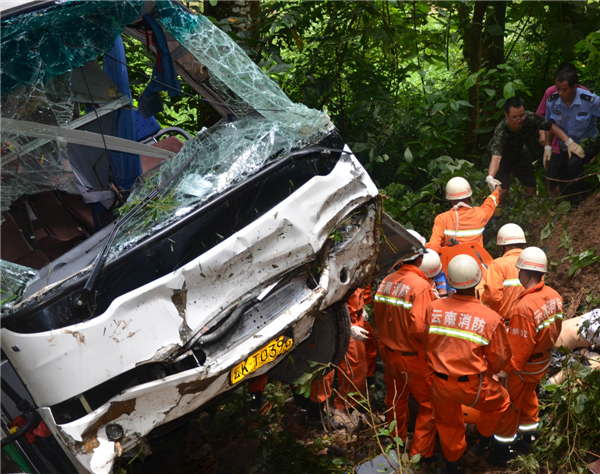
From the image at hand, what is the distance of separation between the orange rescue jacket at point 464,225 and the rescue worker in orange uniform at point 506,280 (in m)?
0.47

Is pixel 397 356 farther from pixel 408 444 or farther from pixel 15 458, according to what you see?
pixel 15 458

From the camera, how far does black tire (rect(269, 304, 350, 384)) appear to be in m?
3.79

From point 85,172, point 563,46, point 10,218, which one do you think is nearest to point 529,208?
point 563,46

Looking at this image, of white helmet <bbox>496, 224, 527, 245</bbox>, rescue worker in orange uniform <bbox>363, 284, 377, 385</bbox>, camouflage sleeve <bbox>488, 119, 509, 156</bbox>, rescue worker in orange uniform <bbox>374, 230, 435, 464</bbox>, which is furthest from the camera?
camouflage sleeve <bbox>488, 119, 509, 156</bbox>

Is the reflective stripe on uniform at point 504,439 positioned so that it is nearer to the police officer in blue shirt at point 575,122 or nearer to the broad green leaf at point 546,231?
the broad green leaf at point 546,231

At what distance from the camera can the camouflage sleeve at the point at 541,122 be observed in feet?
20.7

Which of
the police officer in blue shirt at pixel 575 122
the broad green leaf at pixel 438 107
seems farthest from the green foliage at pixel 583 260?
the broad green leaf at pixel 438 107

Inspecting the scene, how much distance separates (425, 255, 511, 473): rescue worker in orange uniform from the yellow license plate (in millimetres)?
1268

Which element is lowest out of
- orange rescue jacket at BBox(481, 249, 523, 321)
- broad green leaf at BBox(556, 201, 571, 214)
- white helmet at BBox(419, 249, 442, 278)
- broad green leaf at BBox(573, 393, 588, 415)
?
broad green leaf at BBox(556, 201, 571, 214)

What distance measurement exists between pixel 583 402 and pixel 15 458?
343 centimetres

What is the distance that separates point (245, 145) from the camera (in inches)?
134

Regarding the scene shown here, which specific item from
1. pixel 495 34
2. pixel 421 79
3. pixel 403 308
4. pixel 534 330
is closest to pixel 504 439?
pixel 534 330

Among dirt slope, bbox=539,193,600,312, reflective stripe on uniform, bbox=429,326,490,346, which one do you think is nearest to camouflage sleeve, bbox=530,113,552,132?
dirt slope, bbox=539,193,600,312

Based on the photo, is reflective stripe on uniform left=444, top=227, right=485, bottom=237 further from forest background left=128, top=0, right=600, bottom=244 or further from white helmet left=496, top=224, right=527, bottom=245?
forest background left=128, top=0, right=600, bottom=244
